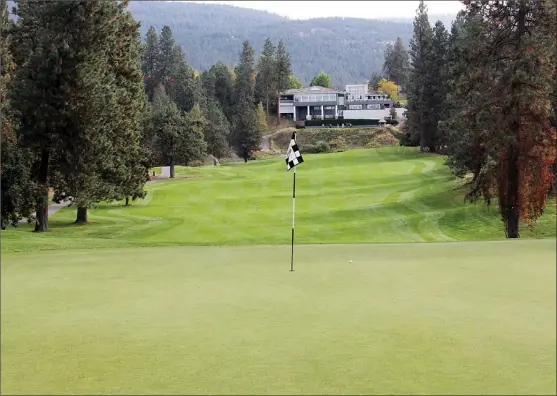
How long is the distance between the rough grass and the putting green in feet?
26.8

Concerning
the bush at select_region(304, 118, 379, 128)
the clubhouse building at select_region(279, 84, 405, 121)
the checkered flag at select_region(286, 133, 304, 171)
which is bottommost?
the checkered flag at select_region(286, 133, 304, 171)

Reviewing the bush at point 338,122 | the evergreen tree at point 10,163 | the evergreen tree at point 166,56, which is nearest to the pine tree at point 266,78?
the bush at point 338,122

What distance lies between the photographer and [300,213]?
117 feet

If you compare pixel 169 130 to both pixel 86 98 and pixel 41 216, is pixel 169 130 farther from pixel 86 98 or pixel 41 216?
pixel 86 98

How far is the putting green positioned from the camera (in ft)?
15.6

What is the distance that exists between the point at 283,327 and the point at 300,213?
→ 29.4m

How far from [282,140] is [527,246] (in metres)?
75.3

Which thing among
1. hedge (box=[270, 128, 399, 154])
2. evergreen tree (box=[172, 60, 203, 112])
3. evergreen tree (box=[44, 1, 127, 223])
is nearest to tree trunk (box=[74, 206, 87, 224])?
evergreen tree (box=[44, 1, 127, 223])

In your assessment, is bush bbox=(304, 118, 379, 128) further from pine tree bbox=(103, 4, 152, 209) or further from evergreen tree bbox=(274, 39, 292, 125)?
pine tree bbox=(103, 4, 152, 209)

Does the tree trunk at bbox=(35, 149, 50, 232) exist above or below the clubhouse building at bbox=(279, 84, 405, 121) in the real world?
below

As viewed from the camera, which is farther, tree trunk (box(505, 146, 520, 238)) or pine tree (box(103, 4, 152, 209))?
pine tree (box(103, 4, 152, 209))

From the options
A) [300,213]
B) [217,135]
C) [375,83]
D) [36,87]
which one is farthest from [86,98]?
[375,83]

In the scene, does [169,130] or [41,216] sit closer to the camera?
[41,216]

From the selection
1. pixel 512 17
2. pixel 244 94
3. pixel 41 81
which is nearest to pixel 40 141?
pixel 41 81
